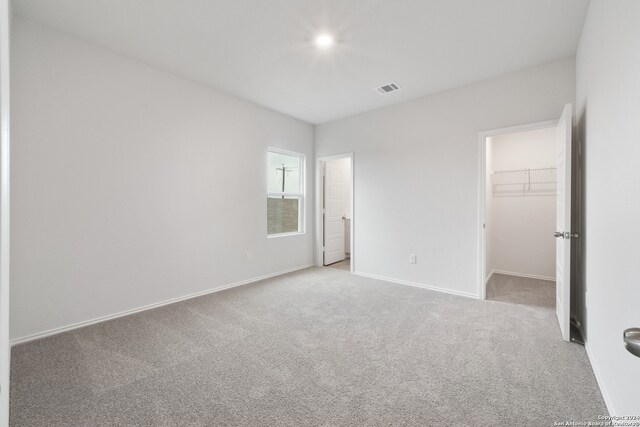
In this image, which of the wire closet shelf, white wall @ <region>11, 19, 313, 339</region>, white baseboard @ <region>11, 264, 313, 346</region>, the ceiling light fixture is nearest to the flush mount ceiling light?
the ceiling light fixture

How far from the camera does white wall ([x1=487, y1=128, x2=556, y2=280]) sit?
4234mm

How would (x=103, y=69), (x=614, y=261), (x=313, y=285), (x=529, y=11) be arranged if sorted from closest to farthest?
(x=614, y=261), (x=529, y=11), (x=103, y=69), (x=313, y=285)

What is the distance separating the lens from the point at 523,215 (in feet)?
14.6

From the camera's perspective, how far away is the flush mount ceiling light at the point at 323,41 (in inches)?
97.4

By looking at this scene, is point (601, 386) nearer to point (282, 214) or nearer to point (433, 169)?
point (433, 169)

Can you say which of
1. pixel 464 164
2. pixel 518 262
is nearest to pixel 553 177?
pixel 518 262

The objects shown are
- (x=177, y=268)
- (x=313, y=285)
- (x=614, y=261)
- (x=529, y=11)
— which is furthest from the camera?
(x=313, y=285)

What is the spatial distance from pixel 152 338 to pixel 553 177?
17.9 ft

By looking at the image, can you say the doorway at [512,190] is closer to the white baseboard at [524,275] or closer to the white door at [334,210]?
the white baseboard at [524,275]

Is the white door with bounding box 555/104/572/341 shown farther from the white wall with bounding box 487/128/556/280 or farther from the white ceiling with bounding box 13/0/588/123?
the white wall with bounding box 487/128/556/280

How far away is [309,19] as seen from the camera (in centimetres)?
225

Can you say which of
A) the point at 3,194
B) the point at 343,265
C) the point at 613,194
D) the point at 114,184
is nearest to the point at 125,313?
the point at 114,184

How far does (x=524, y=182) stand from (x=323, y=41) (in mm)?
3863

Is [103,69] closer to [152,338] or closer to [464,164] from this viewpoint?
[152,338]
